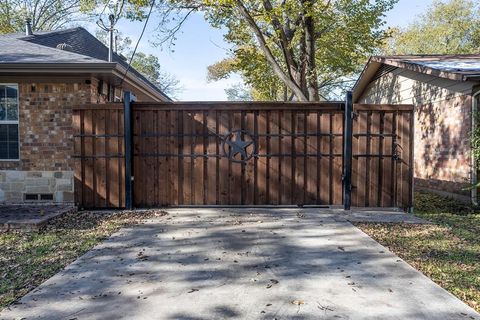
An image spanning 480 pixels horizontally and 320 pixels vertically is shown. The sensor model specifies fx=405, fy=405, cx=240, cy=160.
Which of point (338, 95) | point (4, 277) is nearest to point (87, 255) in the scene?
point (4, 277)

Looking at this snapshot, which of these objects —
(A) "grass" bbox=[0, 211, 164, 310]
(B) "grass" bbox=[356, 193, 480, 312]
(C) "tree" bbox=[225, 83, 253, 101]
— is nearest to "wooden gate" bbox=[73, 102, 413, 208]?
(A) "grass" bbox=[0, 211, 164, 310]

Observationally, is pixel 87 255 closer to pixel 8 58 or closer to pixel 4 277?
pixel 4 277

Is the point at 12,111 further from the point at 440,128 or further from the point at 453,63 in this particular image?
the point at 453,63

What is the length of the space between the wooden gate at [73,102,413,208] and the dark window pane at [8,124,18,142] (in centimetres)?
137

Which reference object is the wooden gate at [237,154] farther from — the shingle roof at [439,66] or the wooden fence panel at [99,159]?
the shingle roof at [439,66]

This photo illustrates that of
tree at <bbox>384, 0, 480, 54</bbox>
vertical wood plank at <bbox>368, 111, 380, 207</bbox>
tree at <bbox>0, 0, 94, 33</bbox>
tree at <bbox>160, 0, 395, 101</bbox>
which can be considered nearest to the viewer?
vertical wood plank at <bbox>368, 111, 380, 207</bbox>

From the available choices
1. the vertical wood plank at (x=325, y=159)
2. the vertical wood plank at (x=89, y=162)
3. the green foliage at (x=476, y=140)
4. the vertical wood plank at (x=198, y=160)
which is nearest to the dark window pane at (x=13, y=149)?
the vertical wood plank at (x=89, y=162)

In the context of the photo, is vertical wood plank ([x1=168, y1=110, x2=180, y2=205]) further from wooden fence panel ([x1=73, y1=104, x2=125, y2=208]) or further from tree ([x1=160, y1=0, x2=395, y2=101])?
tree ([x1=160, y1=0, x2=395, y2=101])

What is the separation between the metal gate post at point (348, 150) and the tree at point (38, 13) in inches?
895

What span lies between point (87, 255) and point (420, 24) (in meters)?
33.2

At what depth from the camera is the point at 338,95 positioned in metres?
31.4

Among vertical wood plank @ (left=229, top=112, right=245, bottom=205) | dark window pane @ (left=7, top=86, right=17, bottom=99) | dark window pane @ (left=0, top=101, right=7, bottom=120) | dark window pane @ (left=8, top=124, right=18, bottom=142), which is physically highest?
dark window pane @ (left=7, top=86, right=17, bottom=99)

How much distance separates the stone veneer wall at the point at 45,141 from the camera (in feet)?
24.8

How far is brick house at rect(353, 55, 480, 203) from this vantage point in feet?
26.1
